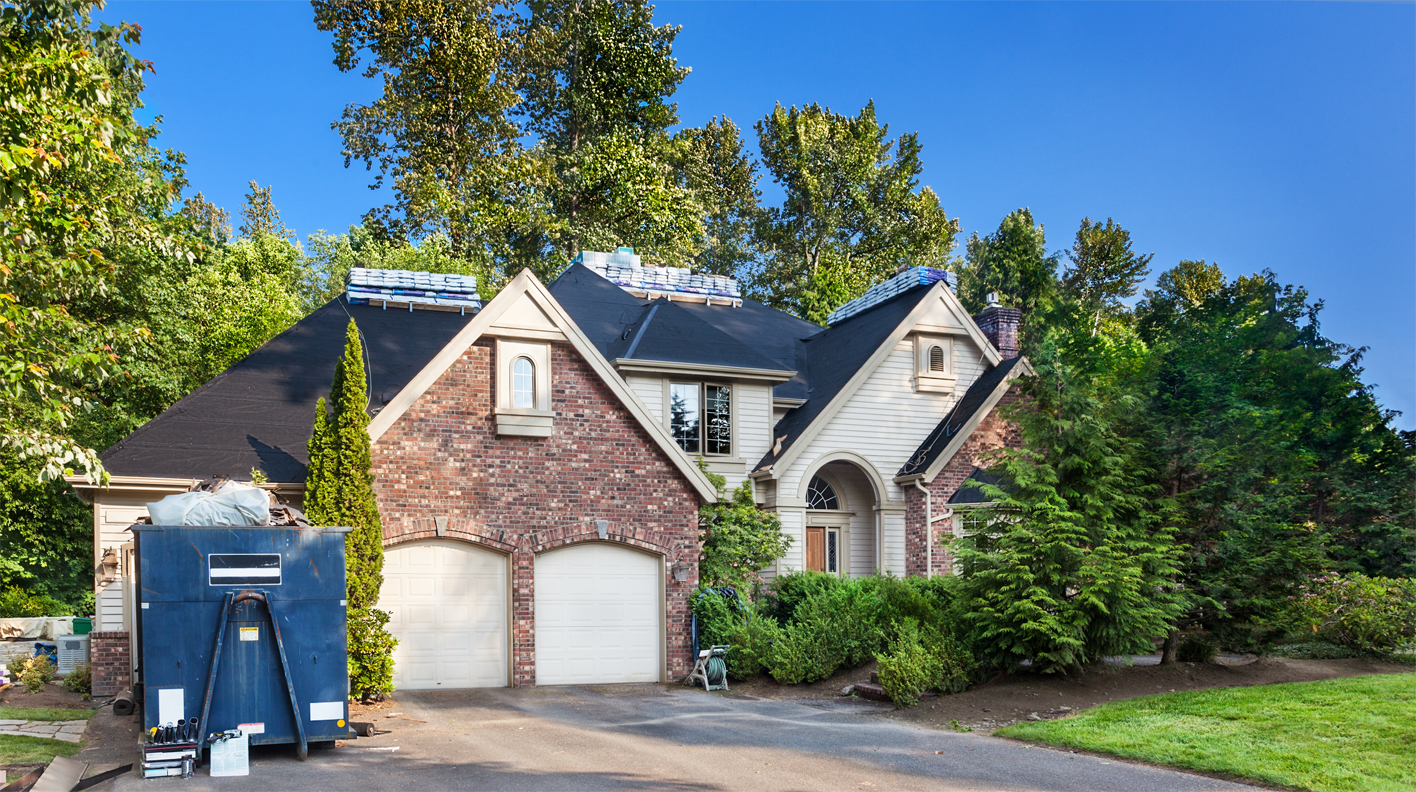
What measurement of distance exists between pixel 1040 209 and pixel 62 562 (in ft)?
121

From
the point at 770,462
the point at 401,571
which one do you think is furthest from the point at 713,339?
the point at 401,571

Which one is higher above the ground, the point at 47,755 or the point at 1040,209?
the point at 1040,209

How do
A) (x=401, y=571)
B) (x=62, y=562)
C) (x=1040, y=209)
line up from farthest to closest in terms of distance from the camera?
(x=1040, y=209) → (x=62, y=562) → (x=401, y=571)

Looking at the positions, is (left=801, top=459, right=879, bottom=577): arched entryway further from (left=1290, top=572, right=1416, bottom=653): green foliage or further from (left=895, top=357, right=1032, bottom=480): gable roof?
(left=1290, top=572, right=1416, bottom=653): green foliage

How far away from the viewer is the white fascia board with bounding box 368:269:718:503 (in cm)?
1512

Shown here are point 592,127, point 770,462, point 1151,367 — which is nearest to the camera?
point 1151,367

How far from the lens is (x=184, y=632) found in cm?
942

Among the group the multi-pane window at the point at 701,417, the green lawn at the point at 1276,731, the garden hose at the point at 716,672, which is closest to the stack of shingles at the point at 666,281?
the multi-pane window at the point at 701,417

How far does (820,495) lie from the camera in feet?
72.1

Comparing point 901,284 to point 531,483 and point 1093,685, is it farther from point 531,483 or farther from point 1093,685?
point 1093,685

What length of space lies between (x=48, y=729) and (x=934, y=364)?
16.8 metres

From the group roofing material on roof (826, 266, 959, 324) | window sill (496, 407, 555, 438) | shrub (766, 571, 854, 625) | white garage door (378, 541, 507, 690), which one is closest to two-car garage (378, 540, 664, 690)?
white garage door (378, 541, 507, 690)

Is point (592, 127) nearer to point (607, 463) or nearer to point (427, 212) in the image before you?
point (427, 212)

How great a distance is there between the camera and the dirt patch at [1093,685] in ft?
39.1
